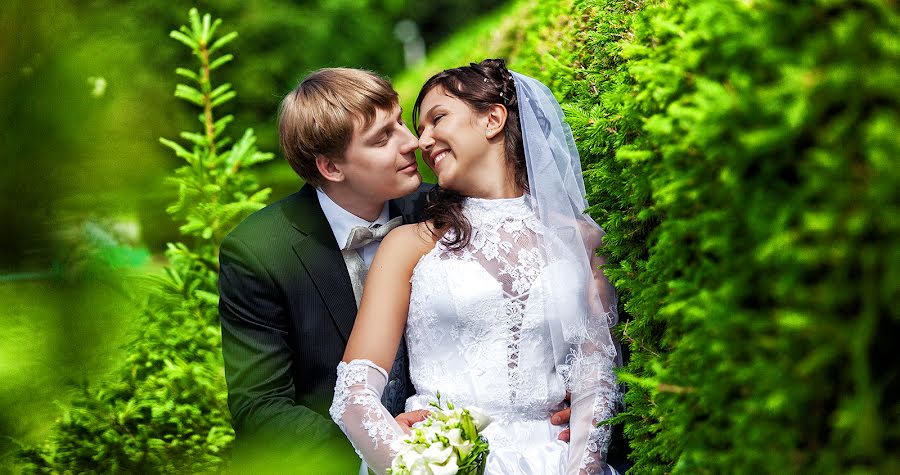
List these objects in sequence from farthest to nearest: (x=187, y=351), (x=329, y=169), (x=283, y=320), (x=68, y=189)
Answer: (x=187, y=351)
(x=329, y=169)
(x=283, y=320)
(x=68, y=189)

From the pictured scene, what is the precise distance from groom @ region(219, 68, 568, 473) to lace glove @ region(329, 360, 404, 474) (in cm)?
31

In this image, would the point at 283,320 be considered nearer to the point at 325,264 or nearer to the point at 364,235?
the point at 325,264

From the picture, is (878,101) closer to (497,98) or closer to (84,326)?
(84,326)

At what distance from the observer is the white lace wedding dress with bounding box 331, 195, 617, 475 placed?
9.30 feet

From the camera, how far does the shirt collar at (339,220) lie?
3.70 metres

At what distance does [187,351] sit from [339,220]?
1.85 metres

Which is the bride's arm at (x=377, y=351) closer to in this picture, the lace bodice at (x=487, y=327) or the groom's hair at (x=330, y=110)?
the lace bodice at (x=487, y=327)

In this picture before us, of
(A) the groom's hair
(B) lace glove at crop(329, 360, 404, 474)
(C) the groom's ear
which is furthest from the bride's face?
(B) lace glove at crop(329, 360, 404, 474)

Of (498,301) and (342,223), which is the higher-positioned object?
(342,223)

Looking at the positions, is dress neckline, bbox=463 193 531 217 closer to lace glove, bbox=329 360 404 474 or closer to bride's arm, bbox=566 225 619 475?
bride's arm, bbox=566 225 619 475

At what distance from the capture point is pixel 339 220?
147 inches

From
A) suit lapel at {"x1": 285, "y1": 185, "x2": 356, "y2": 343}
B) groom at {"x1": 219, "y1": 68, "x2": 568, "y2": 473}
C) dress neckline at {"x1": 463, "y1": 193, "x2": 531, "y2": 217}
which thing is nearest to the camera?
dress neckline at {"x1": 463, "y1": 193, "x2": 531, "y2": 217}

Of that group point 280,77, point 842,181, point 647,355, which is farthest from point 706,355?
point 280,77

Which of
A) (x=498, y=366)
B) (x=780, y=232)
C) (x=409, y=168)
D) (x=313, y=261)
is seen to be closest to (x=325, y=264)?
(x=313, y=261)
